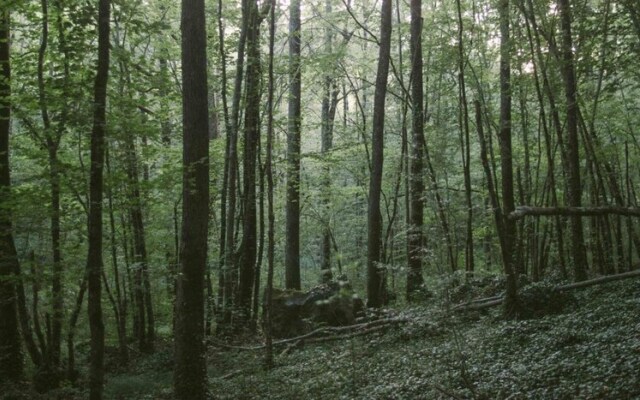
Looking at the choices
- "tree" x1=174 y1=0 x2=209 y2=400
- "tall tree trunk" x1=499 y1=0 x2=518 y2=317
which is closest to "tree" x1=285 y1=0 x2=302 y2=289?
"tall tree trunk" x1=499 y1=0 x2=518 y2=317

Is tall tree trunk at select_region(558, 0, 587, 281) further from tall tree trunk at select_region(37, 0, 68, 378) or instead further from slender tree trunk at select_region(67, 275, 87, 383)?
slender tree trunk at select_region(67, 275, 87, 383)

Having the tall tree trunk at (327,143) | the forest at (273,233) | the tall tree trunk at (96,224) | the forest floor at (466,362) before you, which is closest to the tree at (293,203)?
the forest at (273,233)

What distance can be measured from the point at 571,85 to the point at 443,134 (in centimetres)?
339

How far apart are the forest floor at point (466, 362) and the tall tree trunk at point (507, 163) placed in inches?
22.9

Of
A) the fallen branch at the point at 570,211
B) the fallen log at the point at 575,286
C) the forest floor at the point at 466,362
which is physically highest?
the fallen branch at the point at 570,211

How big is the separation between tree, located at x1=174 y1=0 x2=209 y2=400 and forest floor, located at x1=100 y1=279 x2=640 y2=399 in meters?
0.83

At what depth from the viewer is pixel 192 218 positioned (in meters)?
8.19

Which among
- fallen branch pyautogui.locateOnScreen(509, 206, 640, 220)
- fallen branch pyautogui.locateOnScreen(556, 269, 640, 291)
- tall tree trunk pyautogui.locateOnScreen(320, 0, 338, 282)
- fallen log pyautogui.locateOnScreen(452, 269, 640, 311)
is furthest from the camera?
tall tree trunk pyautogui.locateOnScreen(320, 0, 338, 282)

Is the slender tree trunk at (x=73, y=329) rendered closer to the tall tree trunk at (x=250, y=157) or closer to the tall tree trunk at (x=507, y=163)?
the tall tree trunk at (x=250, y=157)

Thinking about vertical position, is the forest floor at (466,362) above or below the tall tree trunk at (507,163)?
below

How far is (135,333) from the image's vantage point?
1644cm

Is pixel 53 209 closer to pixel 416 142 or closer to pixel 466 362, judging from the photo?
pixel 466 362

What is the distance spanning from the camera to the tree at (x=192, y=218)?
8.09 meters

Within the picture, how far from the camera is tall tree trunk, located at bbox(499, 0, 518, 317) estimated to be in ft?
27.5
